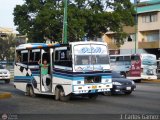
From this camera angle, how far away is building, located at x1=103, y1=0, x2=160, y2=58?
6531 centimetres

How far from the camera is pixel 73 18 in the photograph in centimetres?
4259

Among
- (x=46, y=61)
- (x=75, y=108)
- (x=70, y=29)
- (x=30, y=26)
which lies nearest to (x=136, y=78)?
(x=70, y=29)

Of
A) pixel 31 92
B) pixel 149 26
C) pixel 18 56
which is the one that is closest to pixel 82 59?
pixel 31 92

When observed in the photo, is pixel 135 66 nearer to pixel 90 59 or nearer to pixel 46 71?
pixel 46 71

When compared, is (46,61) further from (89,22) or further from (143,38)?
(143,38)

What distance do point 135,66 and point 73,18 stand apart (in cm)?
986

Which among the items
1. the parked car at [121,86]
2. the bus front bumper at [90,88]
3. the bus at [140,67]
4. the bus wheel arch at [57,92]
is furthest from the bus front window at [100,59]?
the bus at [140,67]

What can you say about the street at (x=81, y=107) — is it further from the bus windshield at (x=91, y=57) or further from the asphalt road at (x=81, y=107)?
the bus windshield at (x=91, y=57)

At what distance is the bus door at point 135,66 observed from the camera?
117ft

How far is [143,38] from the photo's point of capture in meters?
69.4

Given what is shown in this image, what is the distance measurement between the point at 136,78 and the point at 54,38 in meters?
12.2

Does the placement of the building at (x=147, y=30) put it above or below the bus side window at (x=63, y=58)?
above

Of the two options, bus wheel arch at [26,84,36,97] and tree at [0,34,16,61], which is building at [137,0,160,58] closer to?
tree at [0,34,16,61]

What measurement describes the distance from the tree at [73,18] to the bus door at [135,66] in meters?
7.66
